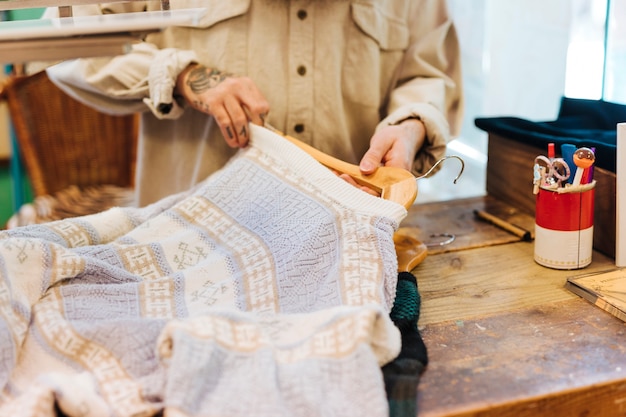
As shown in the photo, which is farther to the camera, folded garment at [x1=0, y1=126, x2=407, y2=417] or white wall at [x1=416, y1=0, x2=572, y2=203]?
white wall at [x1=416, y1=0, x2=572, y2=203]

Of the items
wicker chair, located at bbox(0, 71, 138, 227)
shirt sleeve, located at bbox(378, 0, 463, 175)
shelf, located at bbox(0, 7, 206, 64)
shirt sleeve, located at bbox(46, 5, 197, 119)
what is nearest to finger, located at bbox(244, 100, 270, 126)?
shirt sleeve, located at bbox(46, 5, 197, 119)

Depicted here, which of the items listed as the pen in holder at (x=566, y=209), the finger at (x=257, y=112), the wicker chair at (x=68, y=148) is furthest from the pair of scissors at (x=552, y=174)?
the wicker chair at (x=68, y=148)

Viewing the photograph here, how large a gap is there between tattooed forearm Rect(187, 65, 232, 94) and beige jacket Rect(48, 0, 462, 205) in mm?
28

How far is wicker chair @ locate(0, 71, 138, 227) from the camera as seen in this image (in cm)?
243

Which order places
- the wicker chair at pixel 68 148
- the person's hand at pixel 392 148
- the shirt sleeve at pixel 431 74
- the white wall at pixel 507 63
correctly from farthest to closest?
the wicker chair at pixel 68 148, the white wall at pixel 507 63, the shirt sleeve at pixel 431 74, the person's hand at pixel 392 148

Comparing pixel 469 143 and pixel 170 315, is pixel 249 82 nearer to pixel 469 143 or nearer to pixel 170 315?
pixel 170 315

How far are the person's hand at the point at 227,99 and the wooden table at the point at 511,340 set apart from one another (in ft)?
1.20

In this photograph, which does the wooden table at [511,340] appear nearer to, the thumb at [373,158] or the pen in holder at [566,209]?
the pen in holder at [566,209]

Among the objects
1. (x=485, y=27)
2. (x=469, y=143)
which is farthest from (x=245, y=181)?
(x=469, y=143)

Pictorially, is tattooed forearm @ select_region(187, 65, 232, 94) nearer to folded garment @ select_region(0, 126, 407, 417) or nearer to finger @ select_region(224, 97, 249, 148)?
finger @ select_region(224, 97, 249, 148)

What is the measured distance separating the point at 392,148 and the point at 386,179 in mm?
107

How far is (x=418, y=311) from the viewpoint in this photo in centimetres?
87

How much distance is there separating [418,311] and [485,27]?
1669mm

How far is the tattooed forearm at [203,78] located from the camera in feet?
3.84
